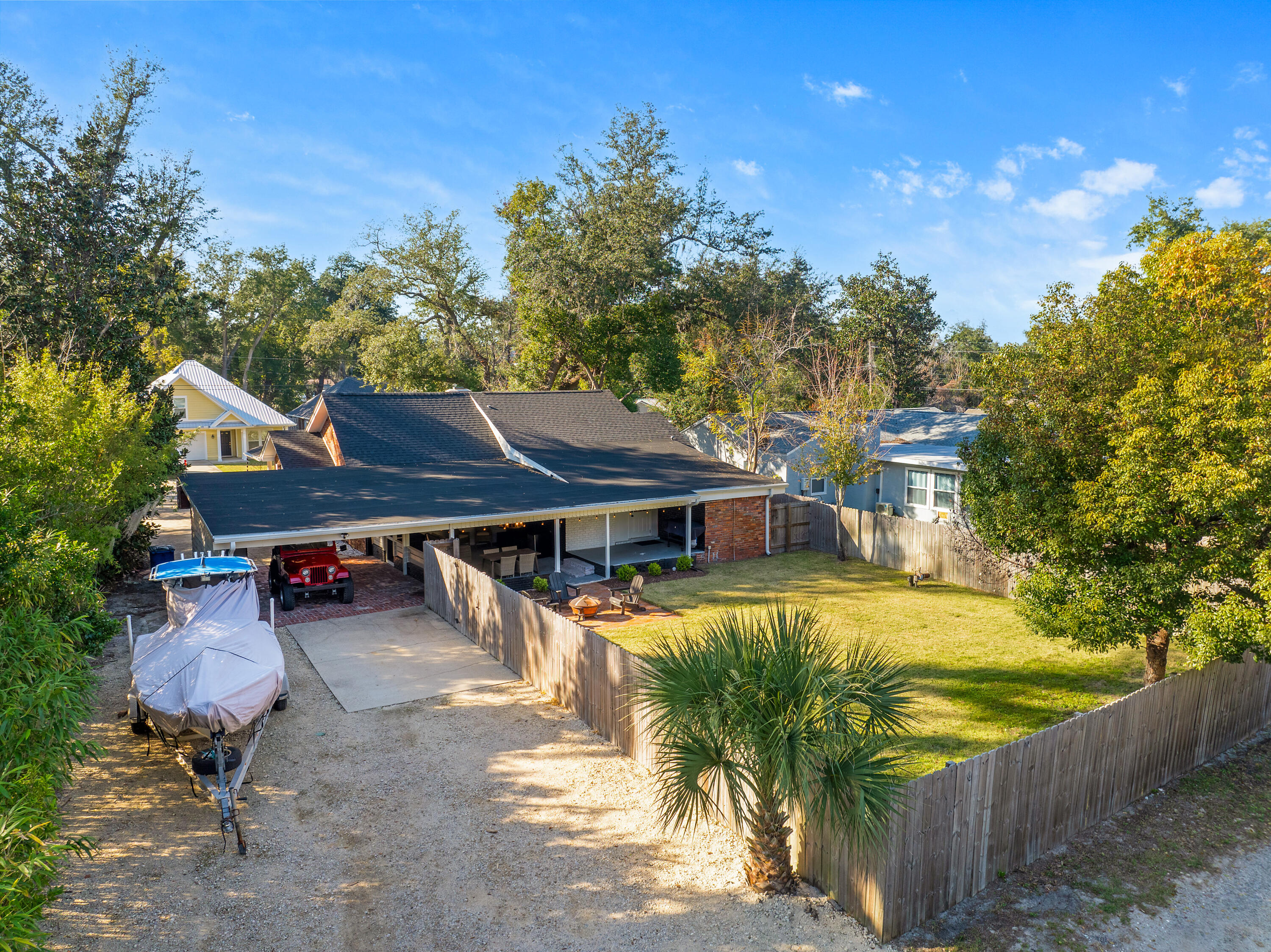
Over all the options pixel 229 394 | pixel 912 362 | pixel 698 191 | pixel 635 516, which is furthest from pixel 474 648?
pixel 229 394

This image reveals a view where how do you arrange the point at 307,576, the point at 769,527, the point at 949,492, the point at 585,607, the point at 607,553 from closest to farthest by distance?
the point at 585,607 < the point at 307,576 < the point at 607,553 < the point at 769,527 < the point at 949,492

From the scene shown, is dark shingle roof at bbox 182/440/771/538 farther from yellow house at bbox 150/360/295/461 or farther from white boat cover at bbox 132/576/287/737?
yellow house at bbox 150/360/295/461

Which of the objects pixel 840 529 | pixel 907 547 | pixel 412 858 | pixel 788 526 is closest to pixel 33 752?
Result: pixel 412 858

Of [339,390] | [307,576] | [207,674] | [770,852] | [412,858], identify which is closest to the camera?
[770,852]

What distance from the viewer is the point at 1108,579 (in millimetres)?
9312

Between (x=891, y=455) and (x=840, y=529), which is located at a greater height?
(x=891, y=455)

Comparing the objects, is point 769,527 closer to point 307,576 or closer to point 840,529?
point 840,529

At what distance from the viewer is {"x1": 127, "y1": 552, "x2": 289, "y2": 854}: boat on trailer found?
27.2ft

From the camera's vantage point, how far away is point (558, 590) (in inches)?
658

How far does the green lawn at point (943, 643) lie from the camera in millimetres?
10789

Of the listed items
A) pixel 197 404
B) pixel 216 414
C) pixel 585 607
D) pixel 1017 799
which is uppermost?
pixel 197 404

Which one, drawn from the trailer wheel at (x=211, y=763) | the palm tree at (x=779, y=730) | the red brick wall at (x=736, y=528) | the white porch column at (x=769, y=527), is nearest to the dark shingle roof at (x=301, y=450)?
the red brick wall at (x=736, y=528)

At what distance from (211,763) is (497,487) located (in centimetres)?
1141

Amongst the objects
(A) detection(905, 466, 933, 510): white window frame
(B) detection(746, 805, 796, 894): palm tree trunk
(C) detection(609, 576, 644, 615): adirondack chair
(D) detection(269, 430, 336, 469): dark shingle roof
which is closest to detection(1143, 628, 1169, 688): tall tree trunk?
(B) detection(746, 805, 796, 894): palm tree trunk
